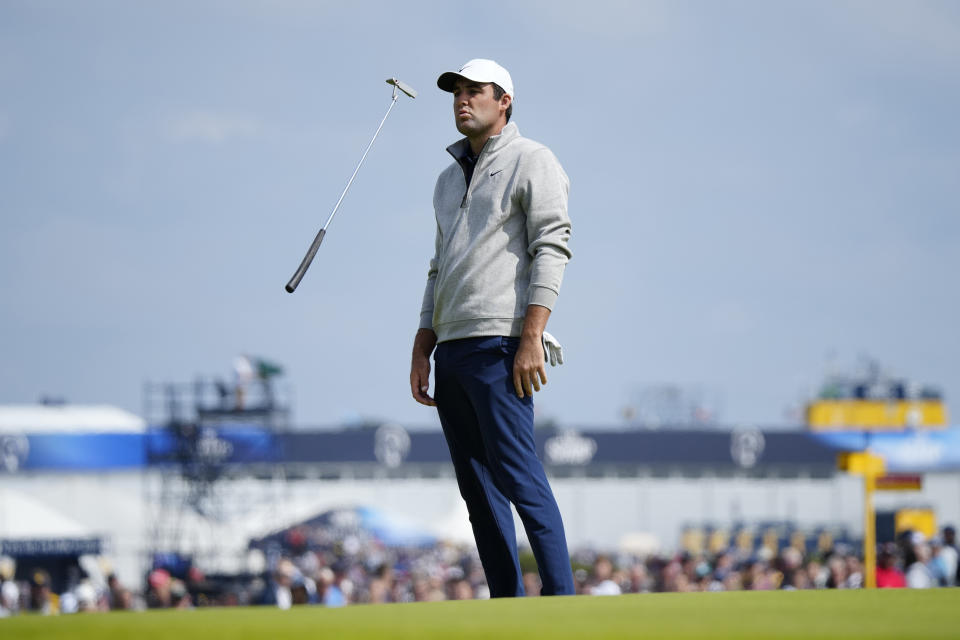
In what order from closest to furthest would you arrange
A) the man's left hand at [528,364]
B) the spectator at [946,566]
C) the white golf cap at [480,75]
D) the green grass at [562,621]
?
the green grass at [562,621], the man's left hand at [528,364], the white golf cap at [480,75], the spectator at [946,566]

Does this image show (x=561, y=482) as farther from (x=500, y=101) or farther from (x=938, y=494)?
(x=500, y=101)

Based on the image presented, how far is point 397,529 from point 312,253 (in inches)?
1744

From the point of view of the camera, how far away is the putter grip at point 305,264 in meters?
3.79

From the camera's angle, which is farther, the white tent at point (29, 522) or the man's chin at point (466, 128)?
the white tent at point (29, 522)

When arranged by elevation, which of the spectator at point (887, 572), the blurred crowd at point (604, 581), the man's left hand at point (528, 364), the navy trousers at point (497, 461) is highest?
the man's left hand at point (528, 364)

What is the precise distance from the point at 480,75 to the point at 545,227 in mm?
513

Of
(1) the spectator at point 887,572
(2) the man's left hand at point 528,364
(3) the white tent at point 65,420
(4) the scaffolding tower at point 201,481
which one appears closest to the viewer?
(2) the man's left hand at point 528,364

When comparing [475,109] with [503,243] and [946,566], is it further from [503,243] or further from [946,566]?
[946,566]

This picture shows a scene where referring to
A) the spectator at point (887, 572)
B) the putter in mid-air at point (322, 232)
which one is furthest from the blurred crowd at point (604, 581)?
the putter in mid-air at point (322, 232)

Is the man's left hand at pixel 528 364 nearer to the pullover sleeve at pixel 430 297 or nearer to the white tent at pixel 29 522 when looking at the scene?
the pullover sleeve at pixel 430 297

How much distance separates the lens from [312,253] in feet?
13.1

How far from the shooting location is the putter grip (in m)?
3.79

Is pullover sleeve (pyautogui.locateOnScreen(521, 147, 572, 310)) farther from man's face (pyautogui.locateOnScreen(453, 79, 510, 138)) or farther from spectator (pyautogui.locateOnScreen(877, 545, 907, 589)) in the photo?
spectator (pyautogui.locateOnScreen(877, 545, 907, 589))

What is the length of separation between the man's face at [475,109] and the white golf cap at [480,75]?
0.08 feet
